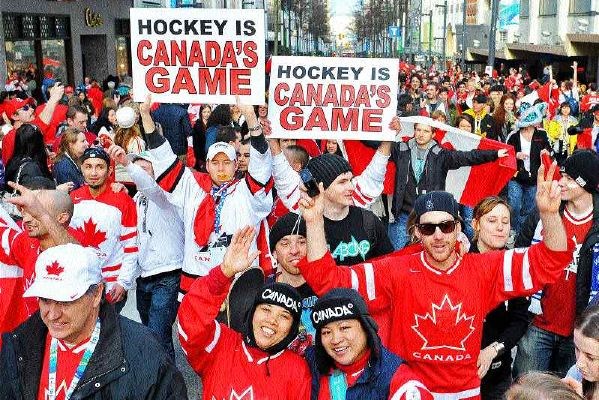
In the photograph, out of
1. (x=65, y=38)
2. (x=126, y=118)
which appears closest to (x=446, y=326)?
(x=126, y=118)

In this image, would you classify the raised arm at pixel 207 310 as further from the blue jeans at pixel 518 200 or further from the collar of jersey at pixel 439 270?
the blue jeans at pixel 518 200

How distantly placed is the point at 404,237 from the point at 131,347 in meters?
5.11

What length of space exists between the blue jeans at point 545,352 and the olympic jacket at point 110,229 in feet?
8.78

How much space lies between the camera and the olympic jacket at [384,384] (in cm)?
321

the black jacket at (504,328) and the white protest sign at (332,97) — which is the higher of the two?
the white protest sign at (332,97)

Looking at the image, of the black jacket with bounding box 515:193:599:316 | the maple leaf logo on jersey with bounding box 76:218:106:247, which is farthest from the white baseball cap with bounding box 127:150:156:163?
the black jacket with bounding box 515:193:599:316

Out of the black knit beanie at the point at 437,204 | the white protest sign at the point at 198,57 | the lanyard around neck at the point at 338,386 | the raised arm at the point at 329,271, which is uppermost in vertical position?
the white protest sign at the point at 198,57

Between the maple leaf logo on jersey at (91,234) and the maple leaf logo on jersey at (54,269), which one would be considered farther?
the maple leaf logo on jersey at (91,234)

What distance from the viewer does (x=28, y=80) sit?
21.3 m

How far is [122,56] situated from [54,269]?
107 feet

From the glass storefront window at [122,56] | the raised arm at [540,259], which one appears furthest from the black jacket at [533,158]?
the glass storefront window at [122,56]

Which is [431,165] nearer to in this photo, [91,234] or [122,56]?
[91,234]

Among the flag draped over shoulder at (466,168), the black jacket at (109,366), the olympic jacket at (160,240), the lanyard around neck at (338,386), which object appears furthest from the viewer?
the flag draped over shoulder at (466,168)

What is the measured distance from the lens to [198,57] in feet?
21.2
